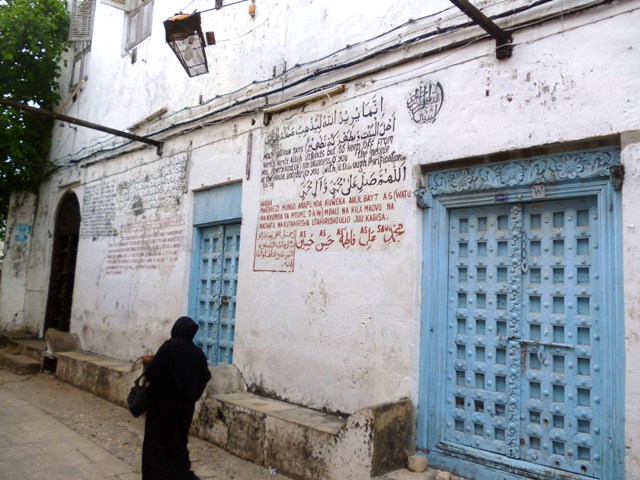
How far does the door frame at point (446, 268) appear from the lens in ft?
10.6

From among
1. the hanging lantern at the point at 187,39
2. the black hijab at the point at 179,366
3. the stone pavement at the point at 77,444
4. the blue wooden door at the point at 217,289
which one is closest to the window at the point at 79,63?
the hanging lantern at the point at 187,39

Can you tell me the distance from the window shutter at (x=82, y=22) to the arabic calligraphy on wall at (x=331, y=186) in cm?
691

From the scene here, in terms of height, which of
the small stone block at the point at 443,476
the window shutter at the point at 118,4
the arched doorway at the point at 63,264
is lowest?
the small stone block at the point at 443,476

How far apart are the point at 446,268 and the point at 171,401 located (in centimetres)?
227

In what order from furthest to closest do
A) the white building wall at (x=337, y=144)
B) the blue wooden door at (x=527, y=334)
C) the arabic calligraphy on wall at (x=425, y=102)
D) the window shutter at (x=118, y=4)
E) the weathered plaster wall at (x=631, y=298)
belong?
the window shutter at (x=118, y=4)
the arabic calligraphy on wall at (x=425, y=102)
the white building wall at (x=337, y=144)
the blue wooden door at (x=527, y=334)
the weathered plaster wall at (x=631, y=298)

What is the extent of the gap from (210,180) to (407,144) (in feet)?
10.0

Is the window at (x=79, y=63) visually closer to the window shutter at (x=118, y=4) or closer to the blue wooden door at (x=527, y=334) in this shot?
the window shutter at (x=118, y=4)

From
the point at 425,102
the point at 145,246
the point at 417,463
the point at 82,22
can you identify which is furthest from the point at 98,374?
the point at 82,22

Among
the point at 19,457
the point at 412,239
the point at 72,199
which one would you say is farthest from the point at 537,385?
the point at 72,199

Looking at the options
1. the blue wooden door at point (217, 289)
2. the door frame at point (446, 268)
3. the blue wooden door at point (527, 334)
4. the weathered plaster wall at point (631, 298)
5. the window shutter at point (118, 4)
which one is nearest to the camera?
the weathered plaster wall at point (631, 298)

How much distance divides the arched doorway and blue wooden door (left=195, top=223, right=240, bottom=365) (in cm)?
463

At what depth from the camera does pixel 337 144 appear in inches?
200

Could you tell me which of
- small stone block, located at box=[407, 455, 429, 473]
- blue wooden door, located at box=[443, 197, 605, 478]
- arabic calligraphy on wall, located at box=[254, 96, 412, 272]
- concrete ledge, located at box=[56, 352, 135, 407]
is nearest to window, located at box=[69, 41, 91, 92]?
concrete ledge, located at box=[56, 352, 135, 407]

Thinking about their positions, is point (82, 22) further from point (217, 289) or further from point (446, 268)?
point (446, 268)
